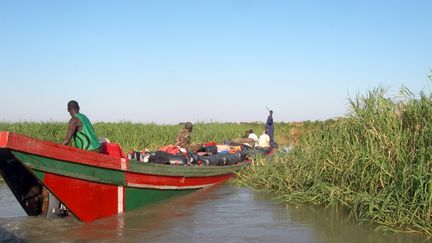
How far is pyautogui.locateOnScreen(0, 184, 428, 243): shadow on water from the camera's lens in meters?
5.55

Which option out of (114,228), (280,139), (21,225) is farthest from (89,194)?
(280,139)

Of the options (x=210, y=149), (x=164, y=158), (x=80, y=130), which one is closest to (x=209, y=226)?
(x=80, y=130)

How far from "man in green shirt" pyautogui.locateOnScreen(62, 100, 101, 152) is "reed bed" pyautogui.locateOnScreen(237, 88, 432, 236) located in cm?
347

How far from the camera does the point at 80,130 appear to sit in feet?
22.4

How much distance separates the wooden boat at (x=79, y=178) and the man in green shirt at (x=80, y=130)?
1.85 feet

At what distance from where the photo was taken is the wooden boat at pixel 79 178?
5.75m

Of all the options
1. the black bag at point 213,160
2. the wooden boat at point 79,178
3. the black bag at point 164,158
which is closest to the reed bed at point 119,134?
the black bag at point 213,160

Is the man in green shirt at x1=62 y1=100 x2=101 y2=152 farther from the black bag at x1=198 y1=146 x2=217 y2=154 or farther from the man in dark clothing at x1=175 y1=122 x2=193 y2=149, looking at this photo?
the black bag at x1=198 y1=146 x2=217 y2=154

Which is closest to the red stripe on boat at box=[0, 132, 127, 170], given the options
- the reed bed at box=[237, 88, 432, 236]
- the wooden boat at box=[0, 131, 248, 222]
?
the wooden boat at box=[0, 131, 248, 222]

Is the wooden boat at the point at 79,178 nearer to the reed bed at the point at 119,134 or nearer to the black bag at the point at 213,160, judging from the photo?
the black bag at the point at 213,160

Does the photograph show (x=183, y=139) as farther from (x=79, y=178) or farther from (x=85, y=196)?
(x=79, y=178)

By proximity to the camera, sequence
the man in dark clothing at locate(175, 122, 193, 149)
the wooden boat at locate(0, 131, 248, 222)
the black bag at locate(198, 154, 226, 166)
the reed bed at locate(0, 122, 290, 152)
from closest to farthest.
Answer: the wooden boat at locate(0, 131, 248, 222) → the black bag at locate(198, 154, 226, 166) → the man in dark clothing at locate(175, 122, 193, 149) → the reed bed at locate(0, 122, 290, 152)

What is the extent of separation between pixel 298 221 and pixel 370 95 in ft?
8.31

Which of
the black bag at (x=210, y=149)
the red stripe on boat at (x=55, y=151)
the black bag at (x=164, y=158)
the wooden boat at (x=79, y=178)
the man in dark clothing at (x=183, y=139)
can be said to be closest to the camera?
the red stripe on boat at (x=55, y=151)
